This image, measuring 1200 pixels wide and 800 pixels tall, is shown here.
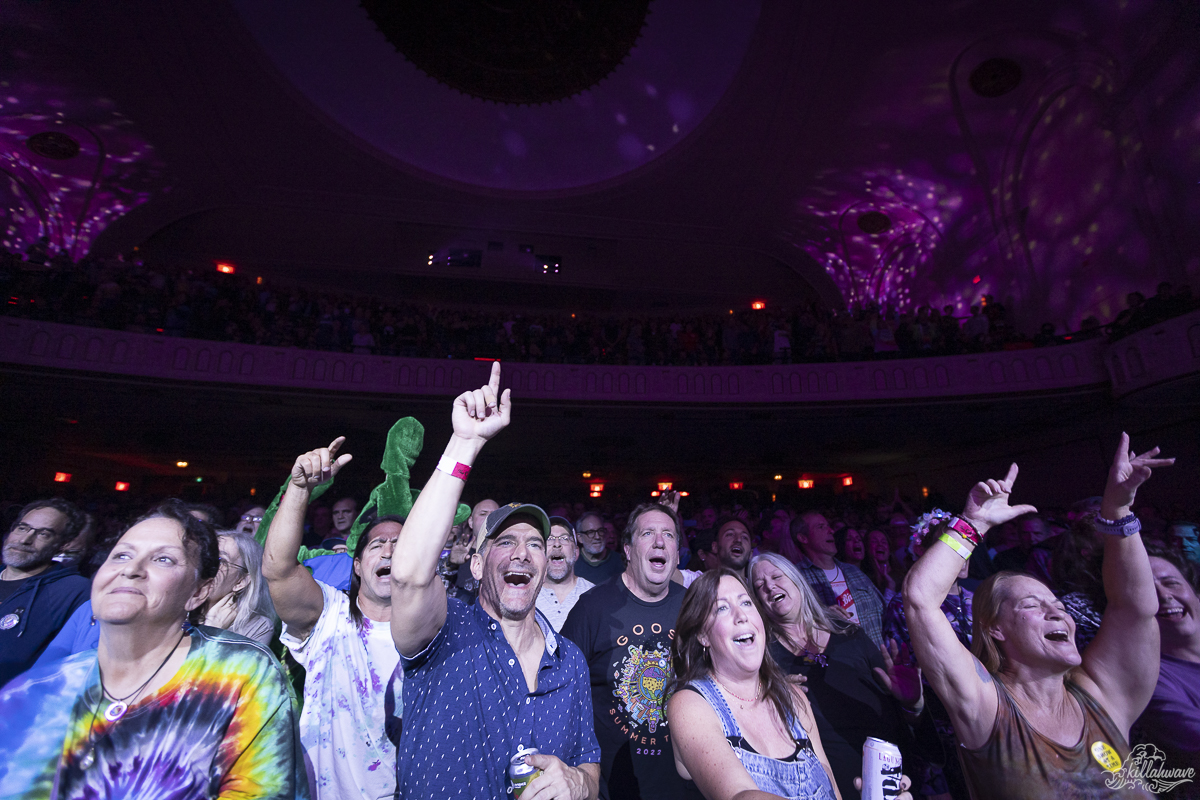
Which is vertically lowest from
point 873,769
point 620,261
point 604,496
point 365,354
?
point 873,769

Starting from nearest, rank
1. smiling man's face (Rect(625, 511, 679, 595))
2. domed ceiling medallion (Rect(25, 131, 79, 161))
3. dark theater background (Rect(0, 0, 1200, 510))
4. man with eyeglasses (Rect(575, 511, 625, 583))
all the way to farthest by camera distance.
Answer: smiling man's face (Rect(625, 511, 679, 595))
man with eyeglasses (Rect(575, 511, 625, 583))
dark theater background (Rect(0, 0, 1200, 510))
domed ceiling medallion (Rect(25, 131, 79, 161))

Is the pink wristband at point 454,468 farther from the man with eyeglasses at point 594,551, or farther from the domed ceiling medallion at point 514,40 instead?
the domed ceiling medallion at point 514,40

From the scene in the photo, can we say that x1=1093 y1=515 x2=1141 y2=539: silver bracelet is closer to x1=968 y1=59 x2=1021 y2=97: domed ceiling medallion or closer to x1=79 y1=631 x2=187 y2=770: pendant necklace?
x1=79 y1=631 x2=187 y2=770: pendant necklace

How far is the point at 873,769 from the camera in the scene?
145cm

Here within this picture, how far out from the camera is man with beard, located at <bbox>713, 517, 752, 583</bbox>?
403 centimetres

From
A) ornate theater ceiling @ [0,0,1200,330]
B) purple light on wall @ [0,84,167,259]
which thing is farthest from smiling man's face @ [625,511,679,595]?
purple light on wall @ [0,84,167,259]

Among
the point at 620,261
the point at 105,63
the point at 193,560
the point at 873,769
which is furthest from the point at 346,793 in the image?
the point at 620,261

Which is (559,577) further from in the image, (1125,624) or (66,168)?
(66,168)

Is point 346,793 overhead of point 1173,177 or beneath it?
beneath

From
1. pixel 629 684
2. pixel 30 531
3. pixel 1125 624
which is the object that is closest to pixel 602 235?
pixel 30 531

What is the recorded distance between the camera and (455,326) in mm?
12805

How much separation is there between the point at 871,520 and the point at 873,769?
8501 mm

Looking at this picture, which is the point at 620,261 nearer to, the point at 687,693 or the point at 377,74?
the point at 377,74

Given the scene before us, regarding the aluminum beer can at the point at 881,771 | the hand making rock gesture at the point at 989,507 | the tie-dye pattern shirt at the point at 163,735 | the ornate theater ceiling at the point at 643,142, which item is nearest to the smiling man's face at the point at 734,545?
the hand making rock gesture at the point at 989,507
